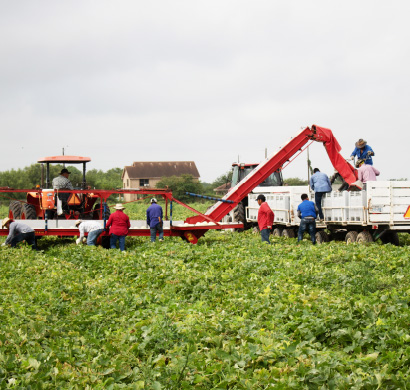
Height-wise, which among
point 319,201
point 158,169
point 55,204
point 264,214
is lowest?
point 264,214

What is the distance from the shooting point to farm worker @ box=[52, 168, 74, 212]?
1670 centimetres

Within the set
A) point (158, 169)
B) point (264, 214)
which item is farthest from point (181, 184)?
Result: point (264, 214)

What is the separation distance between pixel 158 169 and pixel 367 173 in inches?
2615

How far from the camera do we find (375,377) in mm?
4887

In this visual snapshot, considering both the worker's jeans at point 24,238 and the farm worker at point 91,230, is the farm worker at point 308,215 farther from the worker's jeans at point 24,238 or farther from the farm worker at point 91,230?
the worker's jeans at point 24,238

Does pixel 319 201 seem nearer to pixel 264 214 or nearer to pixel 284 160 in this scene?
pixel 284 160

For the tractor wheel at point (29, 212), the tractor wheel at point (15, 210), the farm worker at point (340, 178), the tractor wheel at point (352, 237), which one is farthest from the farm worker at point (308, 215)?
the tractor wheel at point (15, 210)

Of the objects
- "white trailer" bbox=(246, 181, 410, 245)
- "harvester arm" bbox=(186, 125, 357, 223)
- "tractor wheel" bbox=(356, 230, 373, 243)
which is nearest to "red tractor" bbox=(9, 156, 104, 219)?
"harvester arm" bbox=(186, 125, 357, 223)

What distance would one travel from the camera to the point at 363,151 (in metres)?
16.1

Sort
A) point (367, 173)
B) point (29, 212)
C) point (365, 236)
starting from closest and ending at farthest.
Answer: point (365, 236), point (367, 173), point (29, 212)

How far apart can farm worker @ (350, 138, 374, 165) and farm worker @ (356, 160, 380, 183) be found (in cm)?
22

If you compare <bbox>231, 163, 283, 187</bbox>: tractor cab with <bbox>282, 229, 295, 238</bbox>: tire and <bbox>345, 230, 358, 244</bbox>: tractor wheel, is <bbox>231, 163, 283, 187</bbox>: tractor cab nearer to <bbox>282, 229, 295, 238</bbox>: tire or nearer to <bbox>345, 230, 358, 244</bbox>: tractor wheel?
<bbox>282, 229, 295, 238</bbox>: tire

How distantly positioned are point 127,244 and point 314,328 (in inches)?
454

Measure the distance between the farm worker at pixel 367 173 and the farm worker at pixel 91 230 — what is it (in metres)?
7.68
